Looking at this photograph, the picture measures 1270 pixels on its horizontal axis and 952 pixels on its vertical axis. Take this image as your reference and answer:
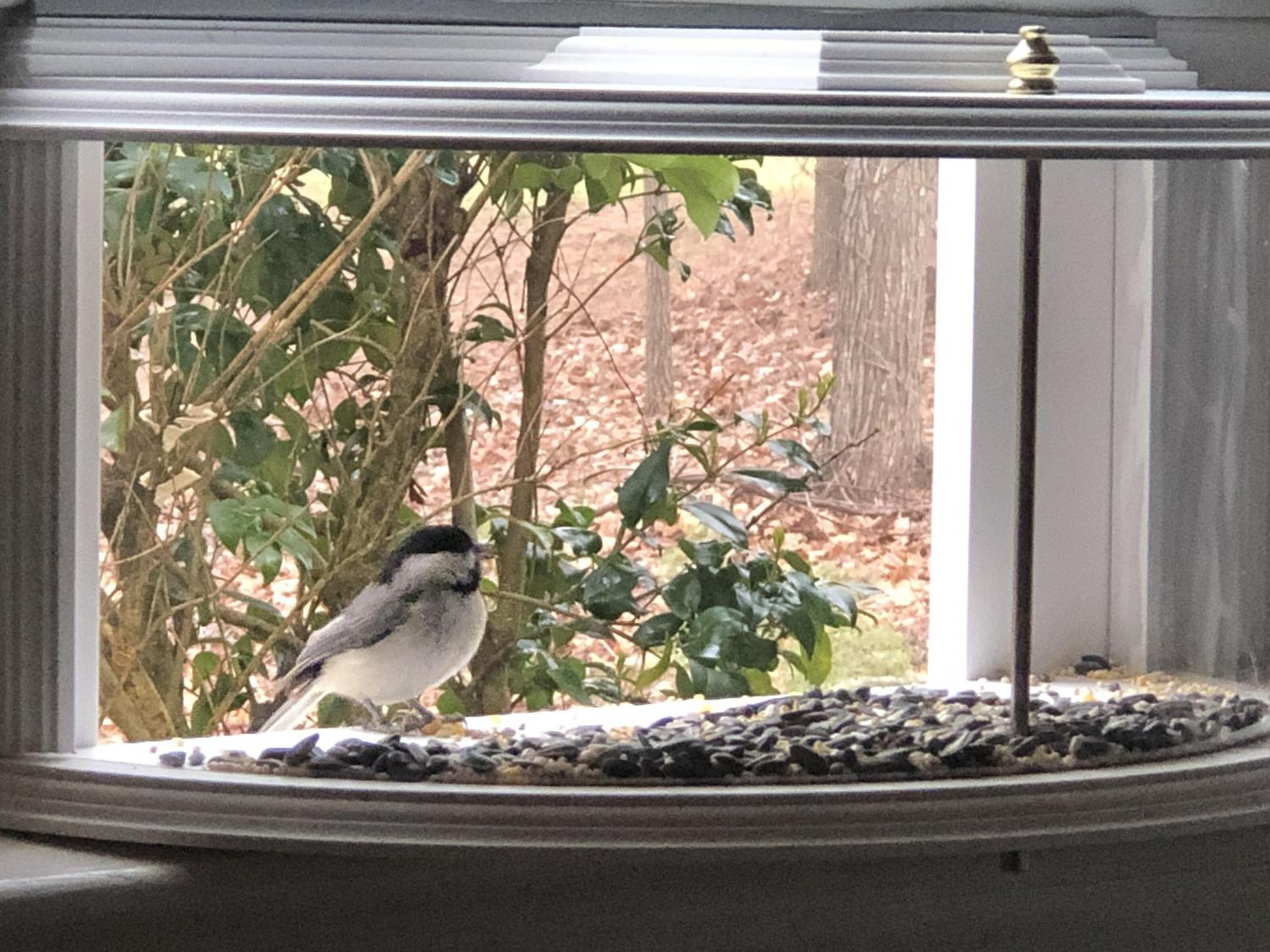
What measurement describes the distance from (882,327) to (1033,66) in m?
0.24

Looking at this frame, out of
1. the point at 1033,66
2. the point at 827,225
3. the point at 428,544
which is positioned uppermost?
the point at 1033,66

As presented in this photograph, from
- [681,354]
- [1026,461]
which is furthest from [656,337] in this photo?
[1026,461]

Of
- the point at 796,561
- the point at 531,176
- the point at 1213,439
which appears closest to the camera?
the point at 531,176

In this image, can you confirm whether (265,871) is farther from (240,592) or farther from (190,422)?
(190,422)

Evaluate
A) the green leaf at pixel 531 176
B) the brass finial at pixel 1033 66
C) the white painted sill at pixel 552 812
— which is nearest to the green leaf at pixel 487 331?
the green leaf at pixel 531 176

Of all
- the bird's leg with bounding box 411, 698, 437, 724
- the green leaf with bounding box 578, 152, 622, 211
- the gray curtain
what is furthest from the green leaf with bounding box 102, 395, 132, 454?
the gray curtain

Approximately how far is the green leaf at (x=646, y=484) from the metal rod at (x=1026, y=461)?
0.32 m

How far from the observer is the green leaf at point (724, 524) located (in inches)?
61.2

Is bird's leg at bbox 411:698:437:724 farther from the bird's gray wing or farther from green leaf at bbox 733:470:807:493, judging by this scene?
Result: green leaf at bbox 733:470:807:493

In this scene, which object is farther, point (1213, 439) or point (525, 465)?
point (1213, 439)

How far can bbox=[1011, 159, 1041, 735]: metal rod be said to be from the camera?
1611mm

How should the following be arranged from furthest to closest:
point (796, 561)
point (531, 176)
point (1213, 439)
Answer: point (1213, 439) < point (796, 561) < point (531, 176)

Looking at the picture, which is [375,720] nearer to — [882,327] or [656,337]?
[656,337]

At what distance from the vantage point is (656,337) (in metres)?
1.52
